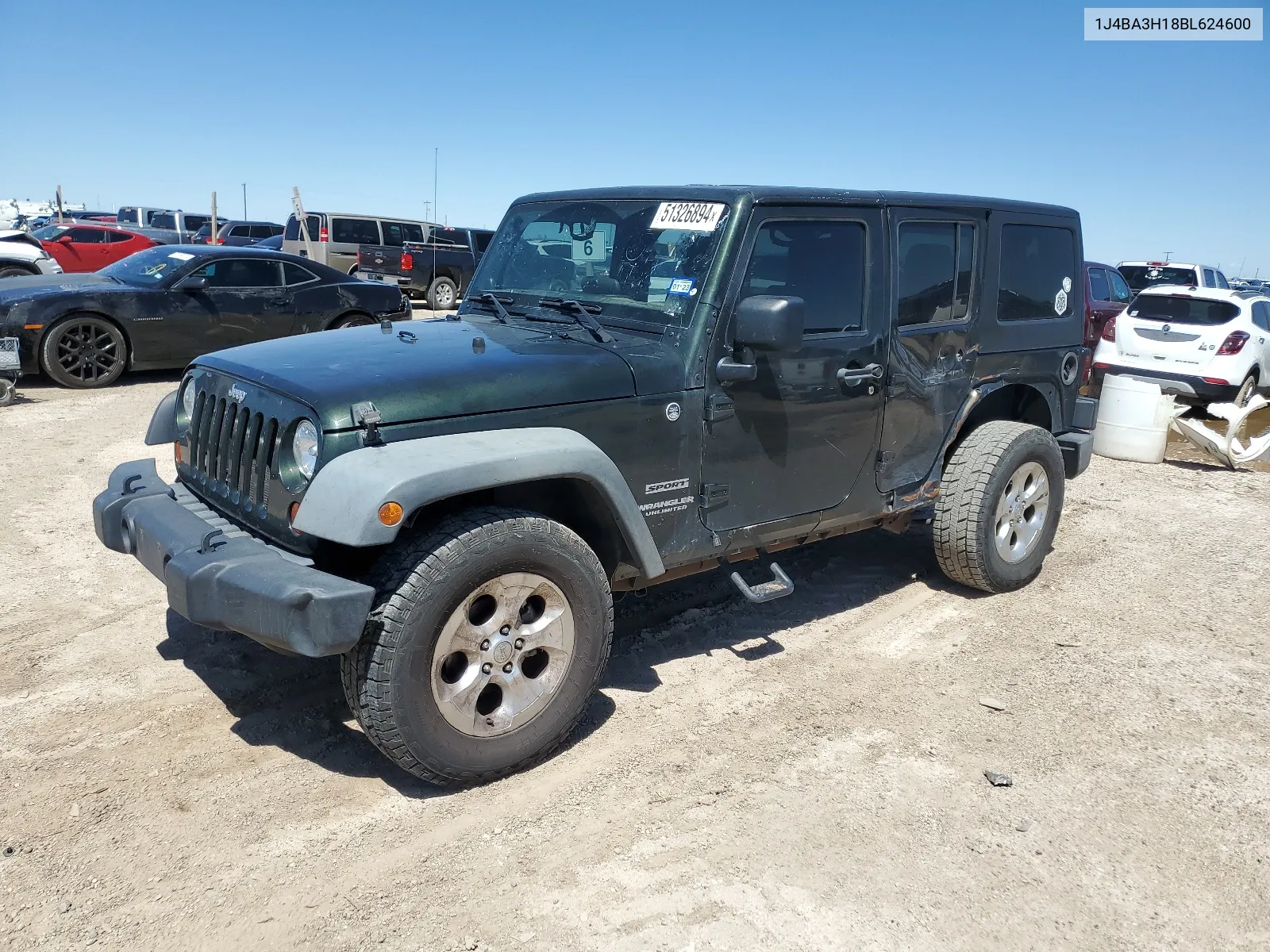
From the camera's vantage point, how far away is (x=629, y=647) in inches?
177

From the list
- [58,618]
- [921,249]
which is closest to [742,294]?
[921,249]

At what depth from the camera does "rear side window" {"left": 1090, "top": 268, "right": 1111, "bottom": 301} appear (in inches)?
536

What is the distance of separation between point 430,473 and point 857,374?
211 centimetres

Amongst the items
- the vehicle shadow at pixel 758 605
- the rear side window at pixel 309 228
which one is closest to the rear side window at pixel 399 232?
the rear side window at pixel 309 228

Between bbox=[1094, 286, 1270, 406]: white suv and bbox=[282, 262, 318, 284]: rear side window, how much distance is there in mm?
9428

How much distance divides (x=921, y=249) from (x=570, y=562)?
242 cm

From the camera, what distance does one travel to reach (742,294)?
3.80m

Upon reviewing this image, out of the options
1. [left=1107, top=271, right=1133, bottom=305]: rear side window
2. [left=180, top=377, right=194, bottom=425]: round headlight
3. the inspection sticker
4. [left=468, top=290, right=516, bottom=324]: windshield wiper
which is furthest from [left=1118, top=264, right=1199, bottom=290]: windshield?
[left=180, top=377, right=194, bottom=425]: round headlight

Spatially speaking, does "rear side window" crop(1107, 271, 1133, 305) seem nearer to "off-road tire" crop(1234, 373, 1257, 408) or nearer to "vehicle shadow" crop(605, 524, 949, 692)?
"off-road tire" crop(1234, 373, 1257, 408)

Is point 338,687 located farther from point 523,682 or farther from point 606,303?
point 606,303

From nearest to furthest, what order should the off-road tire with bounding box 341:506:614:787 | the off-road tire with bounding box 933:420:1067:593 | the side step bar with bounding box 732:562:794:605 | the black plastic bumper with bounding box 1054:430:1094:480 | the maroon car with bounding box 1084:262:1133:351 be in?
1. the off-road tire with bounding box 341:506:614:787
2. the side step bar with bounding box 732:562:794:605
3. the off-road tire with bounding box 933:420:1067:593
4. the black plastic bumper with bounding box 1054:430:1094:480
5. the maroon car with bounding box 1084:262:1133:351

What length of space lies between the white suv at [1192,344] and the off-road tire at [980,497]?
24.0ft

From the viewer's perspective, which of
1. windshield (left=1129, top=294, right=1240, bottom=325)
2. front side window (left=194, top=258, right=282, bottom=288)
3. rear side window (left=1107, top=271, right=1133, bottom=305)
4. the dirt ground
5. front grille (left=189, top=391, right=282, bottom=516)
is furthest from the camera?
rear side window (left=1107, top=271, right=1133, bottom=305)

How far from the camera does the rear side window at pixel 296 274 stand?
1095cm
